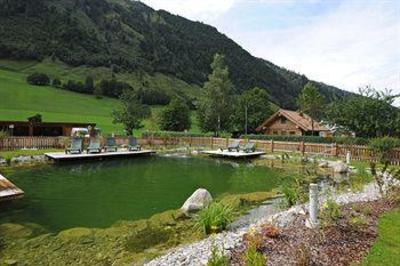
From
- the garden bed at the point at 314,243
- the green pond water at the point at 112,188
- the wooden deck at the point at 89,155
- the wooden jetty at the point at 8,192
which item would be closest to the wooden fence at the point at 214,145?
the wooden deck at the point at 89,155

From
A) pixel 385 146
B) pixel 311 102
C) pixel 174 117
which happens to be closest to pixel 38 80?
Answer: pixel 174 117

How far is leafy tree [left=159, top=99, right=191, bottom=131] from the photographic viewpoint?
149ft

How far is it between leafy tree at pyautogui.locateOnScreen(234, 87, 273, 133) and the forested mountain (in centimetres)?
6429

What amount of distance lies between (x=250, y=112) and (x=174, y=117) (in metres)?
10.3

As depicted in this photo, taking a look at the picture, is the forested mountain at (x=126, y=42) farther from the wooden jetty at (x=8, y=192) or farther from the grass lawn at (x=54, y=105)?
the wooden jetty at (x=8, y=192)

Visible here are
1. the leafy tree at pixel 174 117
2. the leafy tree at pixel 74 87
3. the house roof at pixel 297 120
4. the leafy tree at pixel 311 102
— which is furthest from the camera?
the leafy tree at pixel 74 87

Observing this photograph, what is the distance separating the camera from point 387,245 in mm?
5766

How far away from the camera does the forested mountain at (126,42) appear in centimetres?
10406

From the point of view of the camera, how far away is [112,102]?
7231cm

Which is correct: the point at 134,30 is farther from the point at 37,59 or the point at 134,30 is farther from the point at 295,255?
the point at 295,255

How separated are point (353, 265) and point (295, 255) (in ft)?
2.68

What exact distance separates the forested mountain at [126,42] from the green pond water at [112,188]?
281 feet

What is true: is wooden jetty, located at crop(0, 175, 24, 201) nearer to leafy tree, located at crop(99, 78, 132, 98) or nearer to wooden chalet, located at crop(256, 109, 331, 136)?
wooden chalet, located at crop(256, 109, 331, 136)

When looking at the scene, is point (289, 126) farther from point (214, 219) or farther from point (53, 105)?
point (53, 105)
